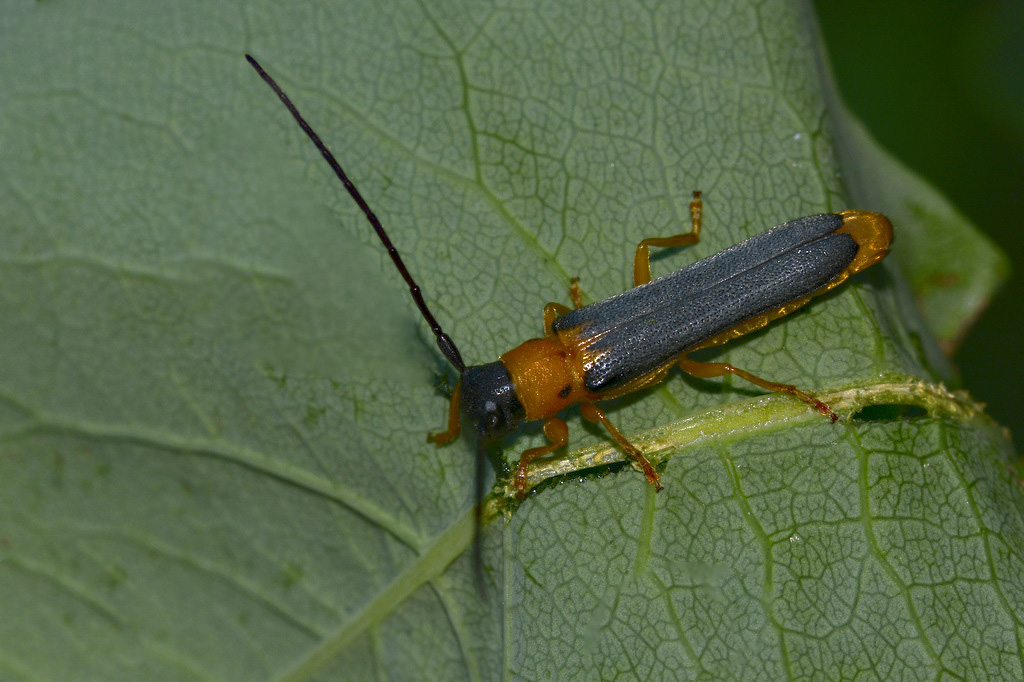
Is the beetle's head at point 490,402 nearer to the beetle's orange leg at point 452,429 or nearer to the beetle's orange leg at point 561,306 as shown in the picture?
the beetle's orange leg at point 452,429

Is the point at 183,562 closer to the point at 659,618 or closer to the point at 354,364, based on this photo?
the point at 354,364

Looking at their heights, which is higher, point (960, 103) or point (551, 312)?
point (960, 103)

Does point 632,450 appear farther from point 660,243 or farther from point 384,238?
point 384,238

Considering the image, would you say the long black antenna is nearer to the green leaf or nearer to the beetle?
the beetle

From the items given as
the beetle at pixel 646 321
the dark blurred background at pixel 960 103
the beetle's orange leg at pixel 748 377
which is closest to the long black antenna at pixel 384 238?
the beetle at pixel 646 321

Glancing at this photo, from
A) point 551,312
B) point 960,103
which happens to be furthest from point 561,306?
point 960,103

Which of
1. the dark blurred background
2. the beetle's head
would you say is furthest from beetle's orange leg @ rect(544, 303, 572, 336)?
the dark blurred background
